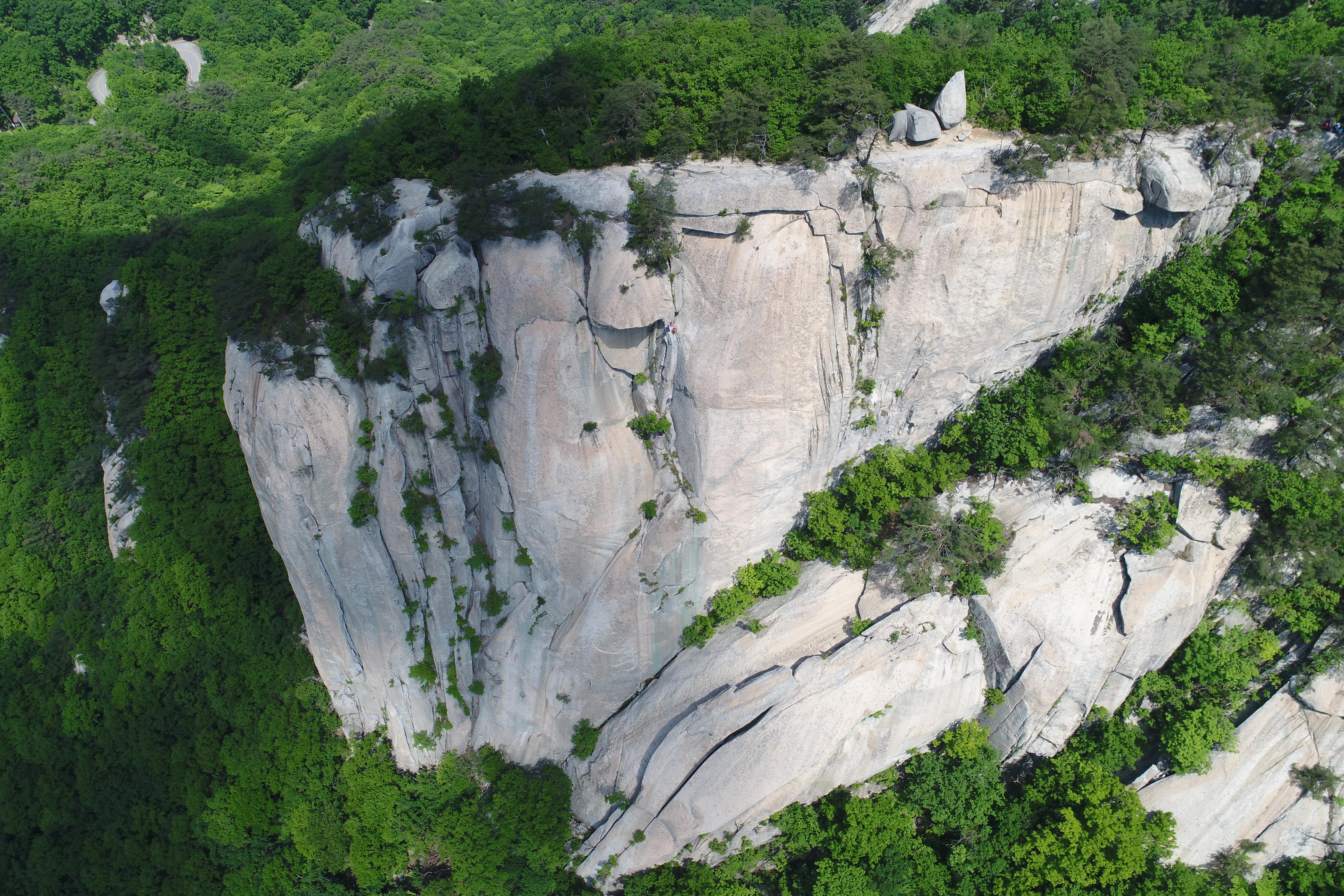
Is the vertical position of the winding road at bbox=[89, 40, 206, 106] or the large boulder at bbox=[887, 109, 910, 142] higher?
the winding road at bbox=[89, 40, 206, 106]

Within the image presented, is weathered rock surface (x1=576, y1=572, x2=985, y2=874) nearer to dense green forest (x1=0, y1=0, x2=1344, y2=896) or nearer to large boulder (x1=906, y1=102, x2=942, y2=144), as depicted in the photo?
dense green forest (x1=0, y1=0, x2=1344, y2=896)

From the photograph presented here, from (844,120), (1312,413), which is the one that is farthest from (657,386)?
(1312,413)

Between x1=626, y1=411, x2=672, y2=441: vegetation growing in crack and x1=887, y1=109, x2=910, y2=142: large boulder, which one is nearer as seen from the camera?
x1=887, y1=109, x2=910, y2=142: large boulder

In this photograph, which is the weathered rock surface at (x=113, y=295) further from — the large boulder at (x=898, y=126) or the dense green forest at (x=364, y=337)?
the large boulder at (x=898, y=126)

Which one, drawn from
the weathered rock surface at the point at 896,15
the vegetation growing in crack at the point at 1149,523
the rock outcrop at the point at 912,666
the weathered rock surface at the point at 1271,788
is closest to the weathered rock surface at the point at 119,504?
the rock outcrop at the point at 912,666

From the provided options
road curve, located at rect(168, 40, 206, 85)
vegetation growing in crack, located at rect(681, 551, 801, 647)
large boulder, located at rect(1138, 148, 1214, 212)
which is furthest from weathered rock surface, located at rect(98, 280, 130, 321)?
road curve, located at rect(168, 40, 206, 85)

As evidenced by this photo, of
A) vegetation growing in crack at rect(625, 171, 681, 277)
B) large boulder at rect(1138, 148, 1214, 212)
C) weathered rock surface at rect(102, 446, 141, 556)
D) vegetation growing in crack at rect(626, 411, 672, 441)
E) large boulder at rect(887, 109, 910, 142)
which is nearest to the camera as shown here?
large boulder at rect(1138, 148, 1214, 212)
